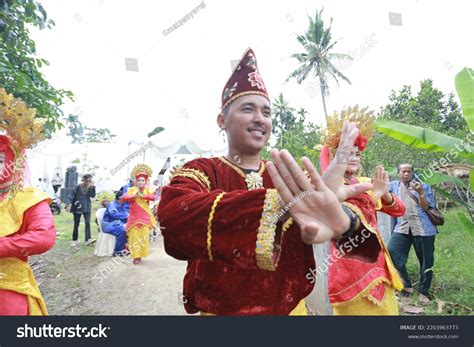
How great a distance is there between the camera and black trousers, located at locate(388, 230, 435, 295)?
4.21m

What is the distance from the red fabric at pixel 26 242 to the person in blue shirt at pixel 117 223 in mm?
5541

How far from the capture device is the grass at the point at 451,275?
410 centimetres

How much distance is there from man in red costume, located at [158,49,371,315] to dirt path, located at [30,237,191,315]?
120 inches

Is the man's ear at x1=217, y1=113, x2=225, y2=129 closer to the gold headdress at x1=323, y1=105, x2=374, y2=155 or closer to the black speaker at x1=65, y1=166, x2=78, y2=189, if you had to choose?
the gold headdress at x1=323, y1=105, x2=374, y2=155

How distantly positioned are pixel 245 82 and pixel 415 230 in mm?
3748

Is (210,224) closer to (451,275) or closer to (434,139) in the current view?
(434,139)

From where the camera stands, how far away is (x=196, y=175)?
134cm

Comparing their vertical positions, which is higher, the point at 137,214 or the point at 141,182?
the point at 141,182

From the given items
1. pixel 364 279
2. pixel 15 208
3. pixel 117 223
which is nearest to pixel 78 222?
pixel 117 223

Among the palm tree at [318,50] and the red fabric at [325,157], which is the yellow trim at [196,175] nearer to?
the red fabric at [325,157]

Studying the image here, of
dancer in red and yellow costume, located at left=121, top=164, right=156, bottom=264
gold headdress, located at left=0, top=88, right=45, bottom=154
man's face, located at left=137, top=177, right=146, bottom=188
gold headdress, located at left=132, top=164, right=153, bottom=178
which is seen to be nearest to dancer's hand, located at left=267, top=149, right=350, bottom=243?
gold headdress, located at left=0, top=88, right=45, bottom=154

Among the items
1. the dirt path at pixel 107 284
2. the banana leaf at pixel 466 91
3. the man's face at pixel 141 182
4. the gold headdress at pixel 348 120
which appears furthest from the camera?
the man's face at pixel 141 182

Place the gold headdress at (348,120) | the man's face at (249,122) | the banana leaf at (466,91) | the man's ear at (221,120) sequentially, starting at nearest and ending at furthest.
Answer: the man's face at (249,122) < the man's ear at (221,120) < the gold headdress at (348,120) < the banana leaf at (466,91)

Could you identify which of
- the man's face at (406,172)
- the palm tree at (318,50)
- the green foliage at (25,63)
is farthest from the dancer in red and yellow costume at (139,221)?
the palm tree at (318,50)
